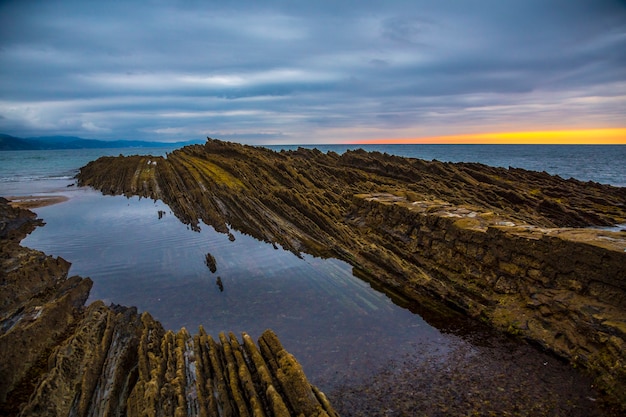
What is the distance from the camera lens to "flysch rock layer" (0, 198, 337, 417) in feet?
27.1

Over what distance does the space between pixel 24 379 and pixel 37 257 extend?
1069cm

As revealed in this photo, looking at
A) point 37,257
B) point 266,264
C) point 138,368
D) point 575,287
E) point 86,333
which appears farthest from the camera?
point 266,264

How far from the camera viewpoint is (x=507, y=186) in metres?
39.0

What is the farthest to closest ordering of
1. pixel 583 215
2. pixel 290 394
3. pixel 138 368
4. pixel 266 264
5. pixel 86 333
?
pixel 583 215, pixel 266 264, pixel 86 333, pixel 138 368, pixel 290 394

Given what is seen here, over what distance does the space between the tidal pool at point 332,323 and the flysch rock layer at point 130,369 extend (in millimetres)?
2245

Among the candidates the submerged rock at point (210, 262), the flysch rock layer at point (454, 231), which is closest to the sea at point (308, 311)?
the submerged rock at point (210, 262)

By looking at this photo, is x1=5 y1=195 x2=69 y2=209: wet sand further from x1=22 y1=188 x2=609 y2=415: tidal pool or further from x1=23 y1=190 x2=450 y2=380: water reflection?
x1=22 y1=188 x2=609 y2=415: tidal pool

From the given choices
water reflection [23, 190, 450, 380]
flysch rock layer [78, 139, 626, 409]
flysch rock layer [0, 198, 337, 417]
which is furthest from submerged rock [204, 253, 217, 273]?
flysch rock layer [0, 198, 337, 417]

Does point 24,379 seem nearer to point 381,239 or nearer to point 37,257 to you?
point 37,257

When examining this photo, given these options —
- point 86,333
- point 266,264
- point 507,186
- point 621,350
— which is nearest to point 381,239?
point 266,264

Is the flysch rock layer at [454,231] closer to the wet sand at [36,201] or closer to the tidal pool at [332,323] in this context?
the tidal pool at [332,323]

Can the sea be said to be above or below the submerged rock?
below

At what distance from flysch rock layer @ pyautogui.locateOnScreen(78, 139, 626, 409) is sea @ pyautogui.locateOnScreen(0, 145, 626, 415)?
122 centimetres

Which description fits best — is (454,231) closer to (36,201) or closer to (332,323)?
(332,323)
